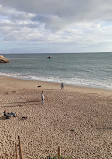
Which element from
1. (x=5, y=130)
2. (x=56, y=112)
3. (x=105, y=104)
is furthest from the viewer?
(x=105, y=104)

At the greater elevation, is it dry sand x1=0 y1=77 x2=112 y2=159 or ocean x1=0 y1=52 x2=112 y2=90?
ocean x1=0 y1=52 x2=112 y2=90

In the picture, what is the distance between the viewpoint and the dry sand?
8188 millimetres

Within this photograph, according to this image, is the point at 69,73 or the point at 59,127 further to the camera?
the point at 69,73

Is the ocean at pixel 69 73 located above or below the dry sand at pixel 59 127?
above

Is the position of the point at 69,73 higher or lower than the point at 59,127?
higher

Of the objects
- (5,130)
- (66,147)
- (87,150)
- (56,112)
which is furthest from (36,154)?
(56,112)

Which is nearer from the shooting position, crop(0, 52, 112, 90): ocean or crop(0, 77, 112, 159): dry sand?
crop(0, 77, 112, 159): dry sand

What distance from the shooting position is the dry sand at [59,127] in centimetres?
819

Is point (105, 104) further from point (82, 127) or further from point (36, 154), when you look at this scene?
point (36, 154)

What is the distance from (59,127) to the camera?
10742 millimetres

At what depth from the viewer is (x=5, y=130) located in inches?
402

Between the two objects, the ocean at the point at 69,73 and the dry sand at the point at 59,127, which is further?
the ocean at the point at 69,73

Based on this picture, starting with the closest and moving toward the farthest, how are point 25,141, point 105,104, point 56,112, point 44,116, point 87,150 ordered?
point 87,150, point 25,141, point 44,116, point 56,112, point 105,104

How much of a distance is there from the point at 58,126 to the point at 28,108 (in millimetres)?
4342
